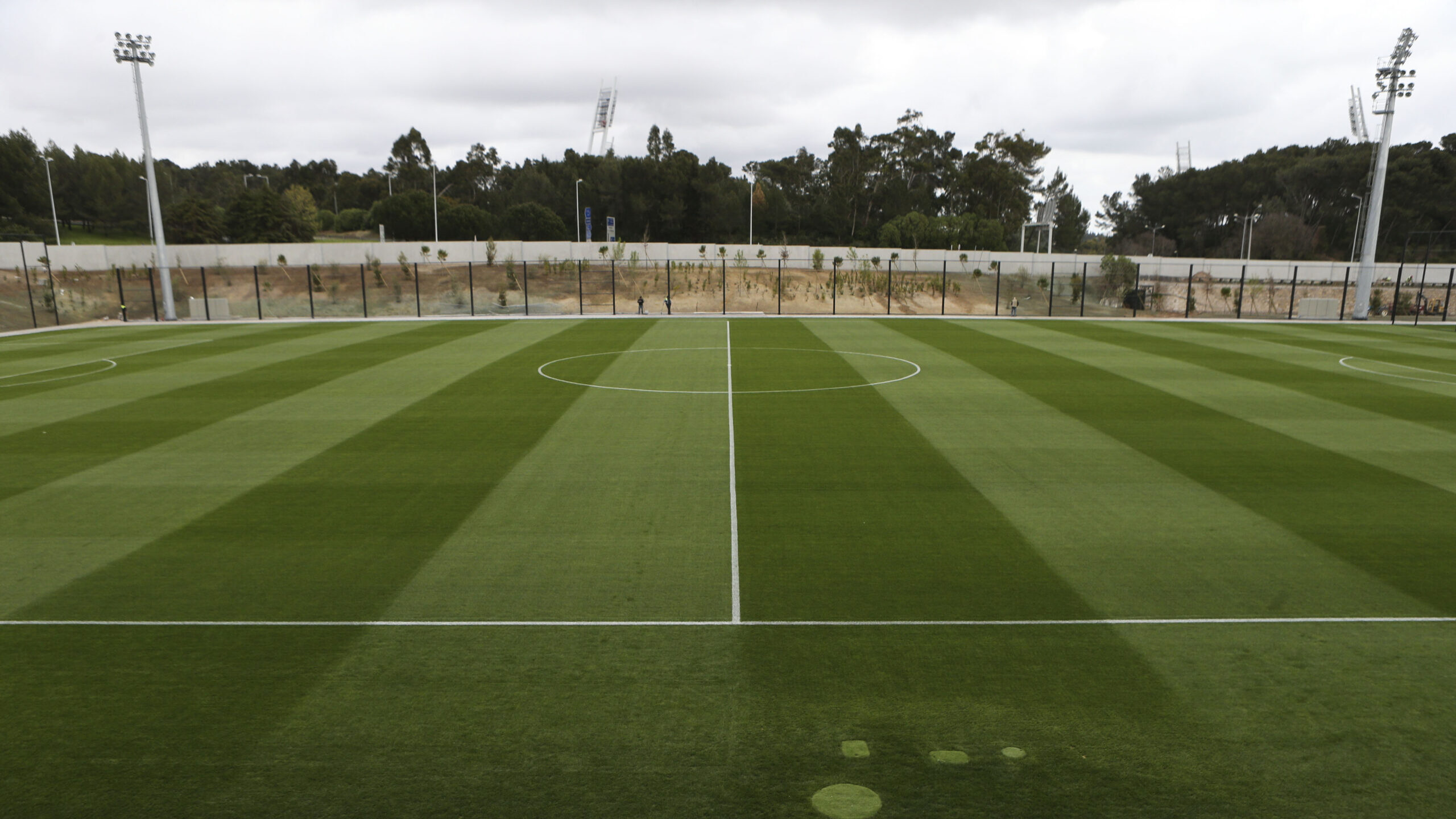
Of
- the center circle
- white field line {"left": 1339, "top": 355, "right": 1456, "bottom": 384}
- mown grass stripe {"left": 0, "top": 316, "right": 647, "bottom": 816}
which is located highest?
the center circle

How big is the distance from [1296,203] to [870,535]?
123635 mm

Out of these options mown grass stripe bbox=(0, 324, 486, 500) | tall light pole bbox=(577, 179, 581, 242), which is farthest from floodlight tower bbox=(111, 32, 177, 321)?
tall light pole bbox=(577, 179, 581, 242)

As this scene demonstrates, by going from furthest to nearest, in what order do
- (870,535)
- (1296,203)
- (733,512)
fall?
Answer: (1296,203) → (733,512) → (870,535)

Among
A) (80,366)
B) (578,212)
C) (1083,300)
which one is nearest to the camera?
(80,366)

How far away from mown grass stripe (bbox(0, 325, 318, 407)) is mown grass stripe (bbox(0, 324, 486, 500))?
9.13 ft

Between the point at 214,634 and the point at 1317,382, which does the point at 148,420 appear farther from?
the point at 1317,382

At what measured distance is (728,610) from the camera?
24.1ft

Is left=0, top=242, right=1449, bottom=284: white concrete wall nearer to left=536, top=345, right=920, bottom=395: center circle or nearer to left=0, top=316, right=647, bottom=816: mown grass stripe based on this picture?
left=536, top=345, right=920, bottom=395: center circle

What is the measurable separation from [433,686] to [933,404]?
1215cm

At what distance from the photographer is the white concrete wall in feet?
202

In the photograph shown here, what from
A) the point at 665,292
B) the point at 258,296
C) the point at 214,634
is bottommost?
the point at 214,634

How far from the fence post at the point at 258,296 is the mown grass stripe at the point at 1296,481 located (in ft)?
108

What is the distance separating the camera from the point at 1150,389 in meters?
18.4

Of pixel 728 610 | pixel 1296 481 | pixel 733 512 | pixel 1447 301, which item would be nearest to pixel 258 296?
pixel 733 512
